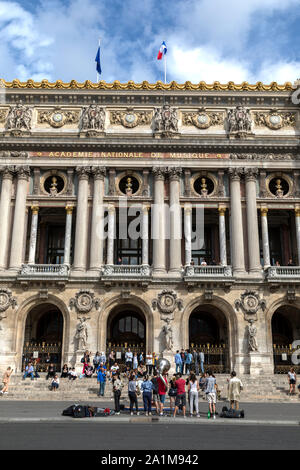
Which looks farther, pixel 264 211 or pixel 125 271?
pixel 264 211

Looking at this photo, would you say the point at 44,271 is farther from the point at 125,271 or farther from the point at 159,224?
the point at 159,224

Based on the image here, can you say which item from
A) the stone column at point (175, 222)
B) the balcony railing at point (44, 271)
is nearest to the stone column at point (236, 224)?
the stone column at point (175, 222)

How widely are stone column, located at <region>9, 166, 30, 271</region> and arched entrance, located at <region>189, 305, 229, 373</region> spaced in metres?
14.9

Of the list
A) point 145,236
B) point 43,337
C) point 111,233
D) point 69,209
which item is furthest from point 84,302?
point 69,209

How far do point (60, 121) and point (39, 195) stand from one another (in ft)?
22.9

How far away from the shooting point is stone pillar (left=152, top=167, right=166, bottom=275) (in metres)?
36.3

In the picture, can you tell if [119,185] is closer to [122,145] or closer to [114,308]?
[122,145]

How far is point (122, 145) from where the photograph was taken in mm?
38781

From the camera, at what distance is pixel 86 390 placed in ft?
89.9

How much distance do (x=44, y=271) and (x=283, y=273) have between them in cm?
1846

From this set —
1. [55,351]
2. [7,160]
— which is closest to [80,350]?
[55,351]

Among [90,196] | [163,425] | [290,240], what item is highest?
[90,196]

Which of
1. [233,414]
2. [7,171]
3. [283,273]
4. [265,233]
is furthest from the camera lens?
[7,171]

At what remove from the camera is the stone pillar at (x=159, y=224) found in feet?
119
